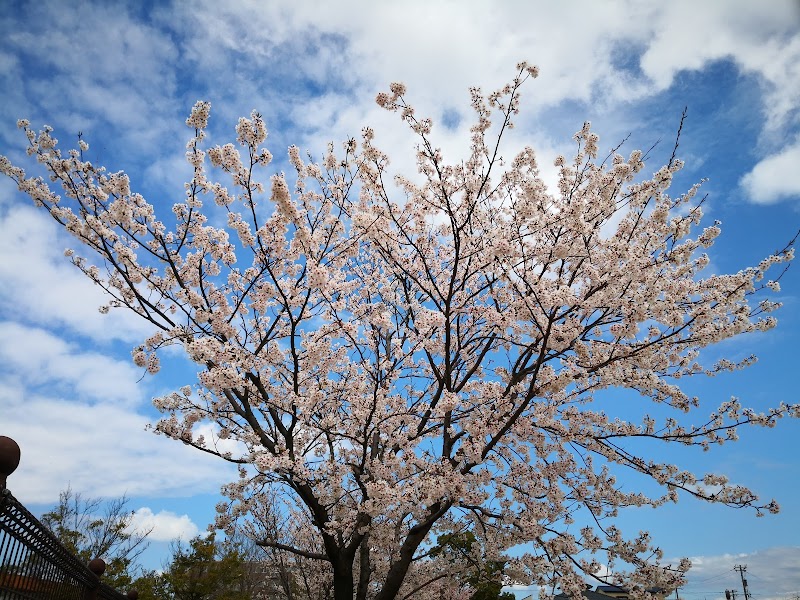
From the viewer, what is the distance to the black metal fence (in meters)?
3.03

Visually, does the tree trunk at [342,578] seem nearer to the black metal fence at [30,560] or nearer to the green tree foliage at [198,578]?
Result: the black metal fence at [30,560]

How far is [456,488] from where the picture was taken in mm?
7031

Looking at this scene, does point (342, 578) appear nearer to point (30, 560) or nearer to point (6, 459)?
point (30, 560)

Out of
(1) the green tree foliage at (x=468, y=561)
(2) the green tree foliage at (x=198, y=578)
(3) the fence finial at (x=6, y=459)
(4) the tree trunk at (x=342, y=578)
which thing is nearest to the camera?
(3) the fence finial at (x=6, y=459)

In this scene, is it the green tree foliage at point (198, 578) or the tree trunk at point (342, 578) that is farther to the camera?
A: the green tree foliage at point (198, 578)

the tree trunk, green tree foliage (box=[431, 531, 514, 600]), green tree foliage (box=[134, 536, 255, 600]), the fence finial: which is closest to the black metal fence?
the fence finial

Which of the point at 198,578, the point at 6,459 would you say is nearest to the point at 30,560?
the point at 6,459

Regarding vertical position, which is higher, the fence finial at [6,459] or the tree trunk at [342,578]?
the fence finial at [6,459]

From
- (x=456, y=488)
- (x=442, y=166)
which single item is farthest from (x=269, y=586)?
(x=442, y=166)

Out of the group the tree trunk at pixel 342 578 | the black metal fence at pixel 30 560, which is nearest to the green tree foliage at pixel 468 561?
the tree trunk at pixel 342 578

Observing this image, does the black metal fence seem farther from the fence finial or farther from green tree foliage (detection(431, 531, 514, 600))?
green tree foliage (detection(431, 531, 514, 600))

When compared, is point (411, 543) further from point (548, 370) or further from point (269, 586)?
point (269, 586)

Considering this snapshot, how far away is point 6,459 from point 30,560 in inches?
44.4

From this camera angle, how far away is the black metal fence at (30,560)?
3.03 metres
